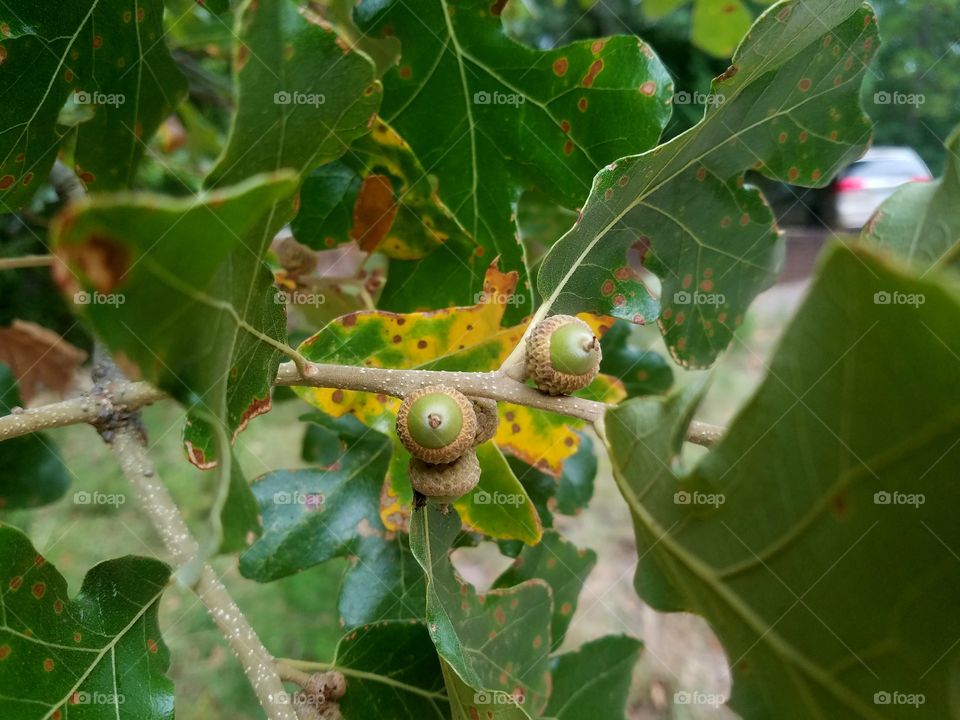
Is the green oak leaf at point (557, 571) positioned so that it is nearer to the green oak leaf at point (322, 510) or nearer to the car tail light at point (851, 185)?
the green oak leaf at point (322, 510)

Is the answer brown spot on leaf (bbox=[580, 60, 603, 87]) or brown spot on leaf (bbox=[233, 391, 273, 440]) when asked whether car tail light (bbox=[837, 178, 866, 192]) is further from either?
brown spot on leaf (bbox=[233, 391, 273, 440])

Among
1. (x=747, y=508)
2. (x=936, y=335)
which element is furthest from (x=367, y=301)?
(x=936, y=335)

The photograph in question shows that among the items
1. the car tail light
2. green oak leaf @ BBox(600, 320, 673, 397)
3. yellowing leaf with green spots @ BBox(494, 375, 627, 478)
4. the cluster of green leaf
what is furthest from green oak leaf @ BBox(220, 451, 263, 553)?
the car tail light

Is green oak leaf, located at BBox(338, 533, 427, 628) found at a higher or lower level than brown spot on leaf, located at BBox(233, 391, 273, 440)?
lower

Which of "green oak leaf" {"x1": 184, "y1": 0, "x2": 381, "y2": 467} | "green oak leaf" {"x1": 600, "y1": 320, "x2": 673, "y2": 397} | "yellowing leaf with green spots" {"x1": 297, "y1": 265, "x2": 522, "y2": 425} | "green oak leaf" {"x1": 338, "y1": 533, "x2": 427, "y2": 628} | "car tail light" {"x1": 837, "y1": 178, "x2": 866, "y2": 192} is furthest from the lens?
"car tail light" {"x1": 837, "y1": 178, "x2": 866, "y2": 192}

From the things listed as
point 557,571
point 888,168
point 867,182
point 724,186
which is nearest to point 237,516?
point 724,186
